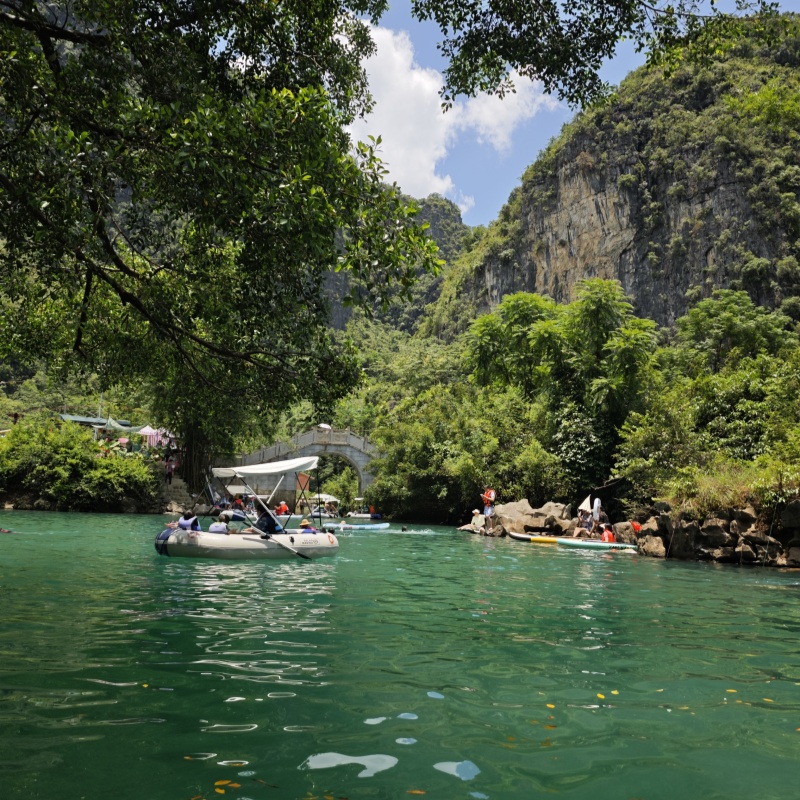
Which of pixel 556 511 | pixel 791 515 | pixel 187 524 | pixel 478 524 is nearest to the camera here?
pixel 187 524

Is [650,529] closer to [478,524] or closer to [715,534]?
[715,534]

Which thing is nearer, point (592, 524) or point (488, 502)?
point (592, 524)

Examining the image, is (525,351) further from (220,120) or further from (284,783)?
(284,783)

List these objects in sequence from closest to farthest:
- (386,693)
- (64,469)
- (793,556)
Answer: (386,693)
(793,556)
(64,469)

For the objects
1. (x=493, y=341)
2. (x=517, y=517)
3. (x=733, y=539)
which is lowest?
(x=733, y=539)

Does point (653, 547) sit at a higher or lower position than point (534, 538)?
higher

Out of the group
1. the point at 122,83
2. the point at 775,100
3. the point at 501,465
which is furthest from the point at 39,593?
the point at 501,465

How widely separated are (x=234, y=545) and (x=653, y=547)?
1161 cm

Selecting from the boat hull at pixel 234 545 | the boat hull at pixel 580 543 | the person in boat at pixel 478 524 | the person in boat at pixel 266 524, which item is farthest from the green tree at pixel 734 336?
the person in boat at pixel 266 524

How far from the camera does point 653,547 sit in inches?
763

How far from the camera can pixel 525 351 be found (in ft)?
123

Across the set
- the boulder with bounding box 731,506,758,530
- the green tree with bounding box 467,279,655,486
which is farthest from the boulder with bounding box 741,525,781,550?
the green tree with bounding box 467,279,655,486

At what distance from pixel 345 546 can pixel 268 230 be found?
14.7m

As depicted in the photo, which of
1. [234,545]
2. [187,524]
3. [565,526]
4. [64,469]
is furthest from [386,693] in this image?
[64,469]
